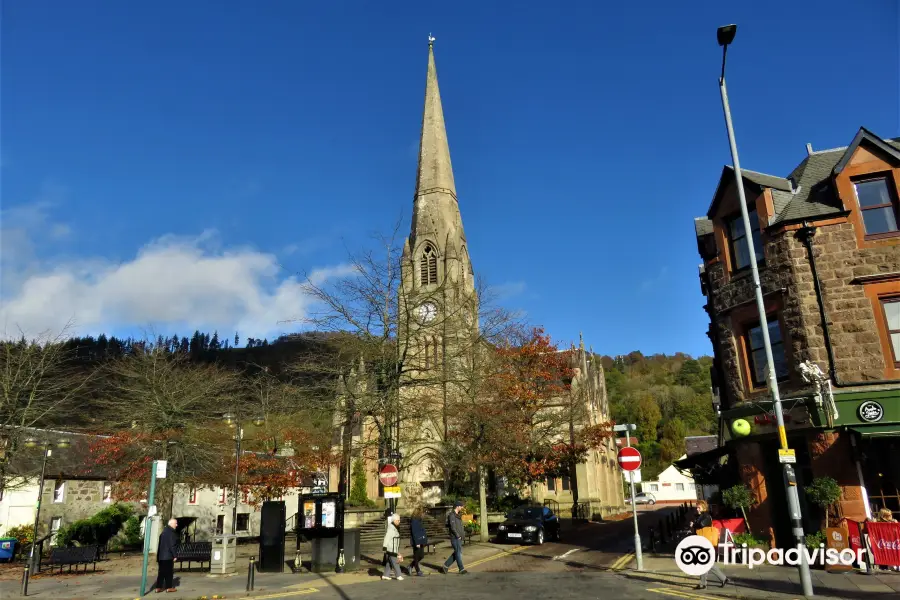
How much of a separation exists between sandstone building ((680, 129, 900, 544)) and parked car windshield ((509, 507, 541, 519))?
387 inches

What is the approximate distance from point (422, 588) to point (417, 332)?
11.4 metres

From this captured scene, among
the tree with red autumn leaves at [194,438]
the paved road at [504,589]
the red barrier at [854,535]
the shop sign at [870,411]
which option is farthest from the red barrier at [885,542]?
the tree with red autumn leaves at [194,438]

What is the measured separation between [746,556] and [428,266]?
37569 millimetres

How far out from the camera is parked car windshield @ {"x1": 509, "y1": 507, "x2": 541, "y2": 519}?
2509 cm

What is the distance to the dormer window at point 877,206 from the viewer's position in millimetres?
15969

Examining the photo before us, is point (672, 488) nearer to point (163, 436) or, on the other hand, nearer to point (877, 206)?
point (163, 436)

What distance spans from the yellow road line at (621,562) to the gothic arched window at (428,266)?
108 feet

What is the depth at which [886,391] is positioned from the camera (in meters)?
14.3

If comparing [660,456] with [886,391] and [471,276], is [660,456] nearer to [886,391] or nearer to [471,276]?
[471,276]

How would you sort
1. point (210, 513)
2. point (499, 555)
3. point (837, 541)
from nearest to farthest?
point (837, 541) → point (499, 555) → point (210, 513)

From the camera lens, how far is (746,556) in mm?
15758

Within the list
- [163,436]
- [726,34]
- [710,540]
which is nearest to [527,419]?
[163,436]

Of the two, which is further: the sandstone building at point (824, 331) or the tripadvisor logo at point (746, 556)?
the sandstone building at point (824, 331)

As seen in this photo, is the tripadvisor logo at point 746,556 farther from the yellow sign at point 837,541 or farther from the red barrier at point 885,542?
the red barrier at point 885,542
